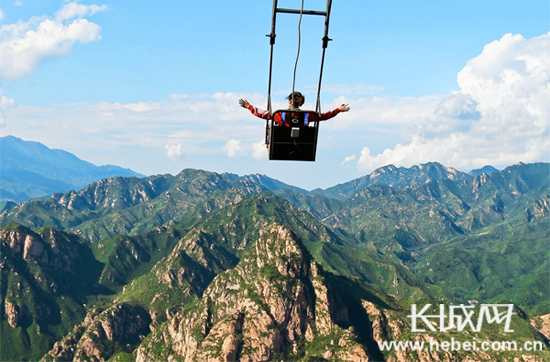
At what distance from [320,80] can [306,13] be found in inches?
177

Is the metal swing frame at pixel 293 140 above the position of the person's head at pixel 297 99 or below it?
below

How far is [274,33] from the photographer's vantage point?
27562 mm

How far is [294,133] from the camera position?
3503 centimetres

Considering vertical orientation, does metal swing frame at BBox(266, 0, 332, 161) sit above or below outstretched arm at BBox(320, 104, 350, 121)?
below

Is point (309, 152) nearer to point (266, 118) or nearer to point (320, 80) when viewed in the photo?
point (266, 118)

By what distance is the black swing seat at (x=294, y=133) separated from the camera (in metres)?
35.0

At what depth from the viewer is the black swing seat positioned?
3503 cm

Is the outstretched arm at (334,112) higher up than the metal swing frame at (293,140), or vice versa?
the outstretched arm at (334,112)

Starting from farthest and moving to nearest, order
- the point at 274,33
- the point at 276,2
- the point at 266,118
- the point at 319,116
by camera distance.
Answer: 1. the point at 266,118
2. the point at 319,116
3. the point at 274,33
4. the point at 276,2

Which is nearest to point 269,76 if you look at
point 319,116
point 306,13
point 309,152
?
point 306,13

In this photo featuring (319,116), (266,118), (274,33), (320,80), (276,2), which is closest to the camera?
(276,2)

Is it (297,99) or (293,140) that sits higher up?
(297,99)

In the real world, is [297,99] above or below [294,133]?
above

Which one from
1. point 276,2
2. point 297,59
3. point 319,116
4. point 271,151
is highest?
point 276,2
